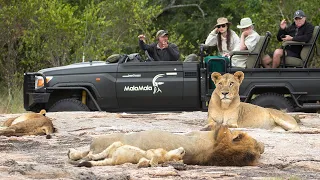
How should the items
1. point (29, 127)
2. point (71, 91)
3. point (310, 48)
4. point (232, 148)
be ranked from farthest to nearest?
point (71, 91)
point (310, 48)
point (29, 127)
point (232, 148)

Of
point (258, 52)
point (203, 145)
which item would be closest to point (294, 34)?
point (258, 52)

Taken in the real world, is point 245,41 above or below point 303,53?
above

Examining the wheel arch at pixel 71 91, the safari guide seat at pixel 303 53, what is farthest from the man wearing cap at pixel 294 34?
the wheel arch at pixel 71 91

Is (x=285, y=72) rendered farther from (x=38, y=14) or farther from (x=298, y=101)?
(x=38, y=14)

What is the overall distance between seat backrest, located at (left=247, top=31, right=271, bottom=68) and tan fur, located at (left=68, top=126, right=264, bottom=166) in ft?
20.6

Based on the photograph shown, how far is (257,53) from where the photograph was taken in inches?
541

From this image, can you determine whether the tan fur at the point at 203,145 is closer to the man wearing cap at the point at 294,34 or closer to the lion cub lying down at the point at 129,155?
the lion cub lying down at the point at 129,155

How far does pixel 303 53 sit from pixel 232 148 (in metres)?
7.13

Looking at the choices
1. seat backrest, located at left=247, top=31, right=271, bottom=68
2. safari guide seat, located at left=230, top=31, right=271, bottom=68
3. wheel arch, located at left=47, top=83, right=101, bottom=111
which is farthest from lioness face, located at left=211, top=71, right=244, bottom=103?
wheel arch, located at left=47, top=83, right=101, bottom=111

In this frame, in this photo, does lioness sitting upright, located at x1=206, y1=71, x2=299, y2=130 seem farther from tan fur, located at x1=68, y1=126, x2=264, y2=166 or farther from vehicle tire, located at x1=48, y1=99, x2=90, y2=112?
vehicle tire, located at x1=48, y1=99, x2=90, y2=112

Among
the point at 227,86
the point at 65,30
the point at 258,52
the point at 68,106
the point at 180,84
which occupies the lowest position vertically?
the point at 68,106

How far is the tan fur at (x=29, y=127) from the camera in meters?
9.62

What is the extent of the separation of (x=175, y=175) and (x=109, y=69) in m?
7.60

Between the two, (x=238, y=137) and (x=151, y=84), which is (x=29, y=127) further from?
(x=151, y=84)
